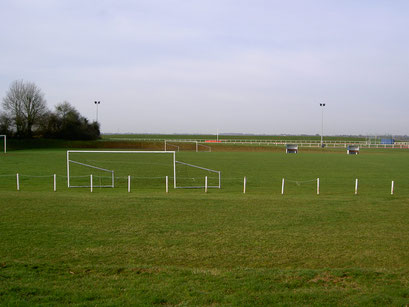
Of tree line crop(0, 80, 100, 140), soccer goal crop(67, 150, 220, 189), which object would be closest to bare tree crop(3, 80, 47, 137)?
tree line crop(0, 80, 100, 140)

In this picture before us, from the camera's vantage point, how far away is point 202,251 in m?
8.55

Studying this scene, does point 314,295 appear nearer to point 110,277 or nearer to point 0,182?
point 110,277

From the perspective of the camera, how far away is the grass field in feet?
19.5

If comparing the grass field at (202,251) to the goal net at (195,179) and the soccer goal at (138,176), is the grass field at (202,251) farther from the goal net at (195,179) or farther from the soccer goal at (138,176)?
the soccer goal at (138,176)

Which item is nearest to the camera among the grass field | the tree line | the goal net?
the grass field

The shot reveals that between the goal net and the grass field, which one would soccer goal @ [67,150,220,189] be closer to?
the goal net

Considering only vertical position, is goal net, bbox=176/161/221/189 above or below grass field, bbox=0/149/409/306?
below

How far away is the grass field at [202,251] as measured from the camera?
5.95m

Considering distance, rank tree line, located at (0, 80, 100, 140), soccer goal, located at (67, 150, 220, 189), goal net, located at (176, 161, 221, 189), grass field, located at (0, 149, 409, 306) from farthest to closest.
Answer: tree line, located at (0, 80, 100, 140), goal net, located at (176, 161, 221, 189), soccer goal, located at (67, 150, 220, 189), grass field, located at (0, 149, 409, 306)

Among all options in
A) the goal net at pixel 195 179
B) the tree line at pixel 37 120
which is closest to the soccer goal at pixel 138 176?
the goal net at pixel 195 179

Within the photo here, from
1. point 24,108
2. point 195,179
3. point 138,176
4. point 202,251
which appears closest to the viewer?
point 202,251

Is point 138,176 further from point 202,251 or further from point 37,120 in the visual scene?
point 37,120

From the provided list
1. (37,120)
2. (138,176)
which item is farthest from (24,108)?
(138,176)

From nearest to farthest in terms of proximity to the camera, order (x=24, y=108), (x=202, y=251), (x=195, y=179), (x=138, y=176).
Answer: (x=202, y=251)
(x=195, y=179)
(x=138, y=176)
(x=24, y=108)
